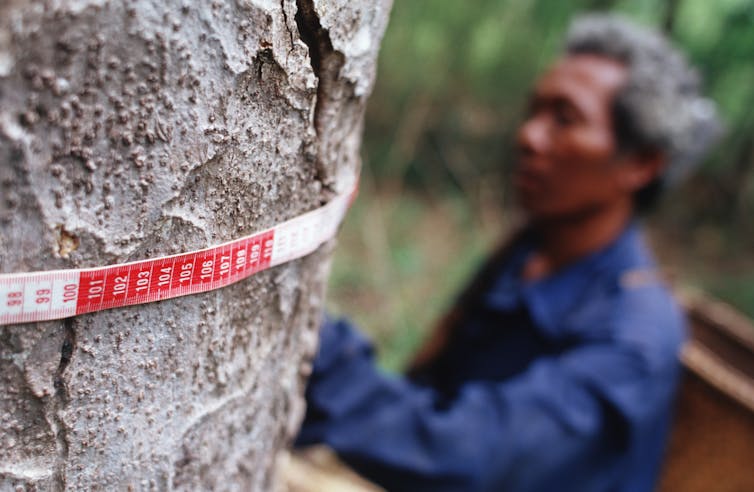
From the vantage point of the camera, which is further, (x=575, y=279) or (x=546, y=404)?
(x=575, y=279)

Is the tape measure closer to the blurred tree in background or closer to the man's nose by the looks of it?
the man's nose

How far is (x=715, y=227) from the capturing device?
511cm

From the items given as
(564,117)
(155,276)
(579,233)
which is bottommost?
(579,233)

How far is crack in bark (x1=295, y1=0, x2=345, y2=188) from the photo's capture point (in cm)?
42

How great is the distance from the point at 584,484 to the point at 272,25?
1.13 meters

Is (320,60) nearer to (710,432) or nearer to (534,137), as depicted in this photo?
(534,137)

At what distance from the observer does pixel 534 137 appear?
4.94 feet

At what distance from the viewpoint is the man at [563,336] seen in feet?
3.44

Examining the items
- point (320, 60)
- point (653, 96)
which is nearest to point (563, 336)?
point (653, 96)

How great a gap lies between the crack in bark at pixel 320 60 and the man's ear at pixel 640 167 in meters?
1.20

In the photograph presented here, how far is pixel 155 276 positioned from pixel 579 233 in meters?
1.30

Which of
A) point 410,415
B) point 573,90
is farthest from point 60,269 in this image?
point 573,90

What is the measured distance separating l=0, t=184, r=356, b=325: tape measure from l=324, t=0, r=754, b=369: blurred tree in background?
3.13 metres

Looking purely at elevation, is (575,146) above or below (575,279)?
above
